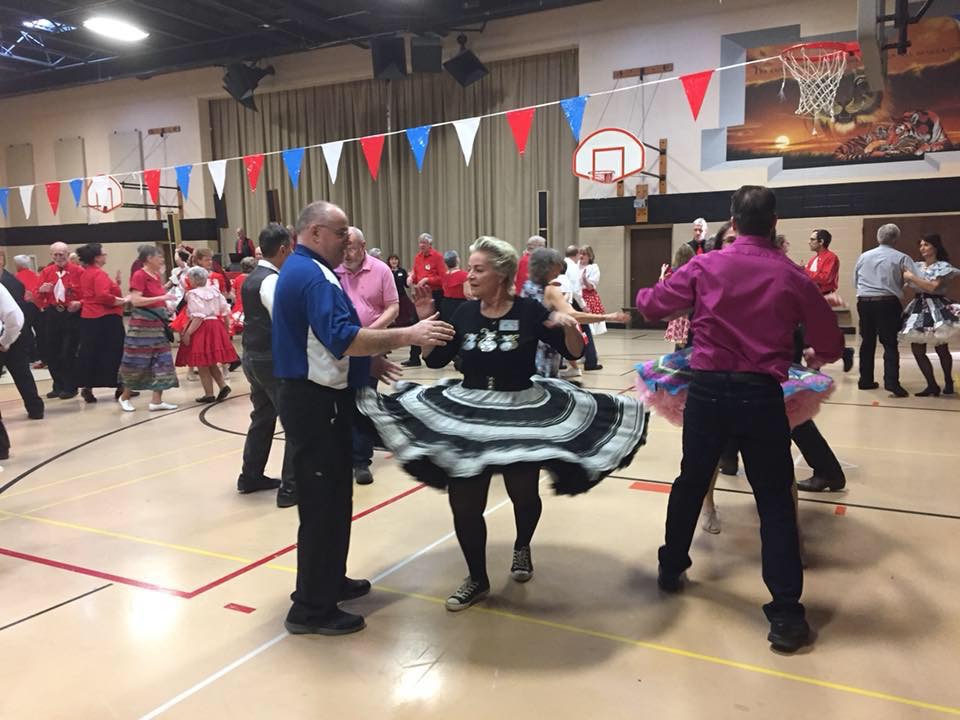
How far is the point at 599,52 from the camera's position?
13969 mm

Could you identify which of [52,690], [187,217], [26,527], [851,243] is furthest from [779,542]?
[187,217]

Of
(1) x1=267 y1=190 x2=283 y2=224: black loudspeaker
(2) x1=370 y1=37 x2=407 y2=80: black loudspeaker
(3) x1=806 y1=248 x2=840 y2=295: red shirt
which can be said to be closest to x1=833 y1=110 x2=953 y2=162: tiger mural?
(3) x1=806 y1=248 x2=840 y2=295: red shirt

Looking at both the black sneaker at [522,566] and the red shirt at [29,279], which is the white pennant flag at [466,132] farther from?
the black sneaker at [522,566]

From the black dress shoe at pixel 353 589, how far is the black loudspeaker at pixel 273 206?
50.5ft

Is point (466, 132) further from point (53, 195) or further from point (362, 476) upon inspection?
point (53, 195)

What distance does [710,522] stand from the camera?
3725mm

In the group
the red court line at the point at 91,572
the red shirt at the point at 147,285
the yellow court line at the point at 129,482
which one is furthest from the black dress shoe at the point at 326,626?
the red shirt at the point at 147,285

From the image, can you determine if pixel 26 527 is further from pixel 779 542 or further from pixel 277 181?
pixel 277 181

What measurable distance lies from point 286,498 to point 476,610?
71.8 inches

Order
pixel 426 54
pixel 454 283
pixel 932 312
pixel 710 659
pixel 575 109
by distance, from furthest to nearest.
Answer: pixel 426 54
pixel 454 283
pixel 575 109
pixel 932 312
pixel 710 659

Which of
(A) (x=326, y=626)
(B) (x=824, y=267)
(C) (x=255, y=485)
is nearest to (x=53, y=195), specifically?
(C) (x=255, y=485)

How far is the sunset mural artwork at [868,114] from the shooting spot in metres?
11.5

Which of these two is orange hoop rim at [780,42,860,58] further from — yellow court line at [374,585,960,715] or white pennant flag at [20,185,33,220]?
white pennant flag at [20,185,33,220]

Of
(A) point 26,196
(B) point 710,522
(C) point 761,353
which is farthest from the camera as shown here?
(A) point 26,196
